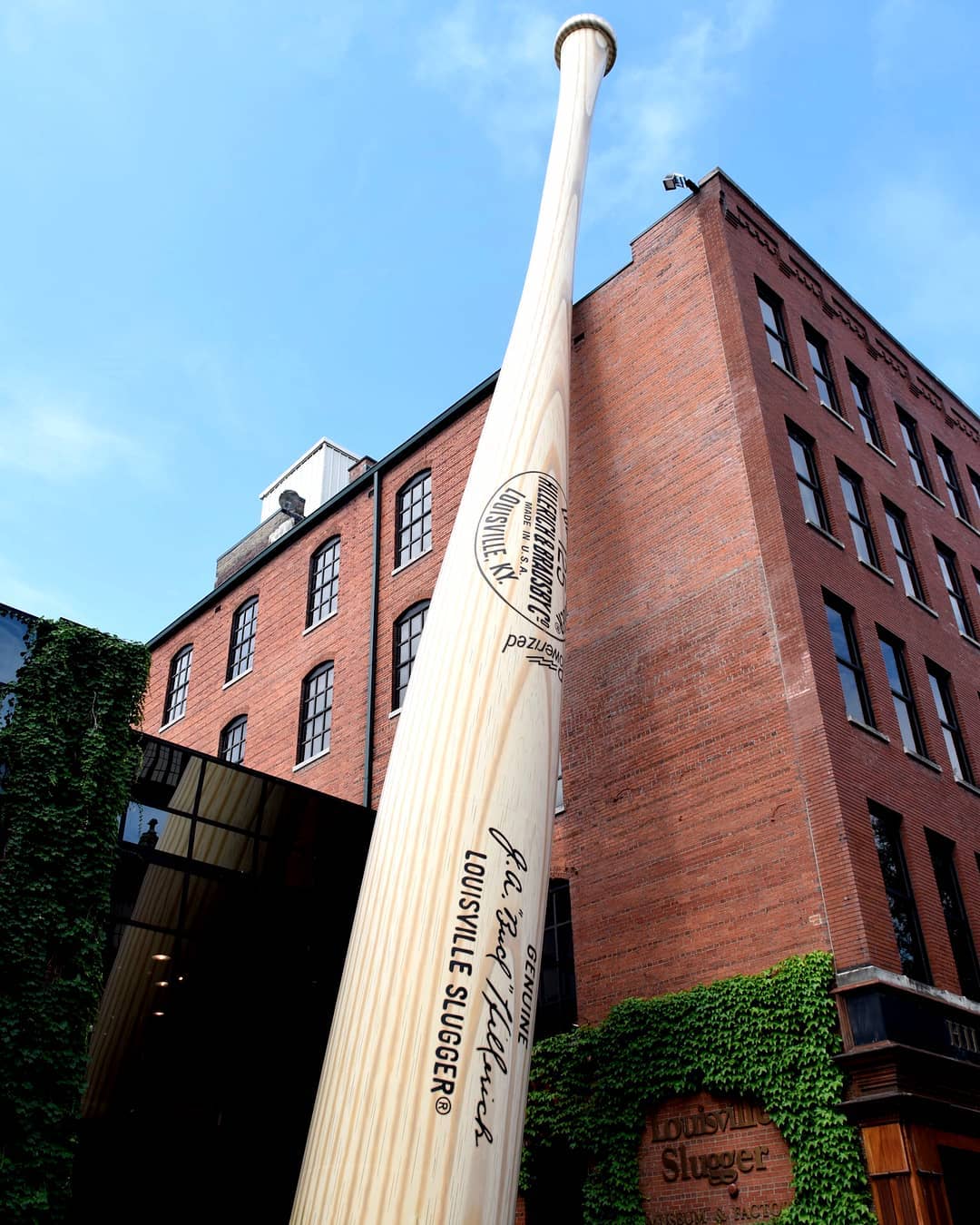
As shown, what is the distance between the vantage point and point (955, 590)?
2073 cm

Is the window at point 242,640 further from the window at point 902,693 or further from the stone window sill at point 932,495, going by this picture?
the stone window sill at point 932,495

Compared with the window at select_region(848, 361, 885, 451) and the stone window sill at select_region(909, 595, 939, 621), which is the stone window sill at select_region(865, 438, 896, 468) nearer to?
the window at select_region(848, 361, 885, 451)

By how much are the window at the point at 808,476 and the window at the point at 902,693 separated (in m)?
2.03

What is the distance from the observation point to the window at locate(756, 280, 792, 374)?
1920 cm

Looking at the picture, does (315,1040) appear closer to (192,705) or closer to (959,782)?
(959,782)

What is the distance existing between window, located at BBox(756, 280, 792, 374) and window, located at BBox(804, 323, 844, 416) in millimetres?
584

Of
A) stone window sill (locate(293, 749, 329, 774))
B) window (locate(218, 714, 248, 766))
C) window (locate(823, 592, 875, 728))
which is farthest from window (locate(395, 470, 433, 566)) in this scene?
window (locate(823, 592, 875, 728))

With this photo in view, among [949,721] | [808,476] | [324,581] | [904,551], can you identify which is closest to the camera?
[949,721]

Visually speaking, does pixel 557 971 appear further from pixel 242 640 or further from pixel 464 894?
pixel 242 640

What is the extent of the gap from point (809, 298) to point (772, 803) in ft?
36.1

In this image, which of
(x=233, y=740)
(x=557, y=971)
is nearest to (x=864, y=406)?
(x=557, y=971)

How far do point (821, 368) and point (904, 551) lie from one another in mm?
3725

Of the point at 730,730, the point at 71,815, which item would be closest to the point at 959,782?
the point at 730,730

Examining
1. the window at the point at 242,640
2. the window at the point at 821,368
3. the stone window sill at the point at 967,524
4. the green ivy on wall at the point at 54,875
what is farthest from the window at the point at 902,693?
the window at the point at 242,640
